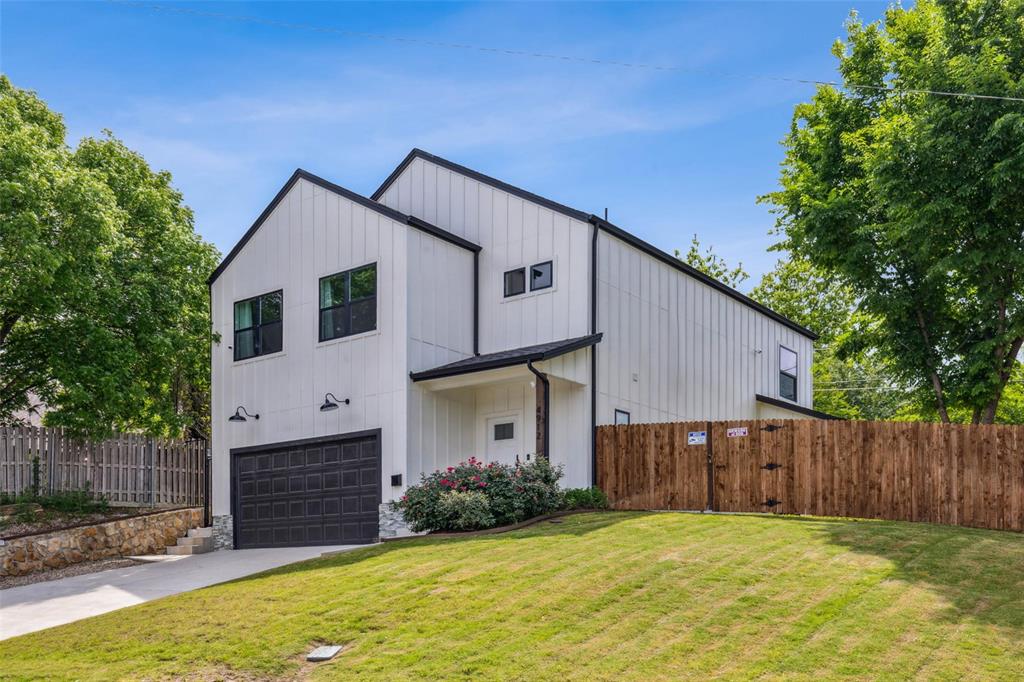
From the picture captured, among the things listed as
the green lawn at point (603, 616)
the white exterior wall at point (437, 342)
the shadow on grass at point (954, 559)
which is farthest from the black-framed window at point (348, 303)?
the shadow on grass at point (954, 559)

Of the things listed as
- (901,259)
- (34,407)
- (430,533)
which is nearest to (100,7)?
(430,533)

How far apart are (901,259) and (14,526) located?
19.9 meters

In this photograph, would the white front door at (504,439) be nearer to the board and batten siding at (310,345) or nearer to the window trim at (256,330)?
the board and batten siding at (310,345)

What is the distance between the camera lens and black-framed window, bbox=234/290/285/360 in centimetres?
2180

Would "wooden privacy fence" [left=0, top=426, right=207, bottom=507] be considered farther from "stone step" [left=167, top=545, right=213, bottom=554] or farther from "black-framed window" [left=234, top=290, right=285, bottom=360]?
"black-framed window" [left=234, top=290, right=285, bottom=360]

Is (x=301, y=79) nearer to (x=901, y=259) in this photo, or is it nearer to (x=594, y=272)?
(x=594, y=272)

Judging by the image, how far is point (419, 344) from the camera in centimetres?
1939

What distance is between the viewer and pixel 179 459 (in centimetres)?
2397

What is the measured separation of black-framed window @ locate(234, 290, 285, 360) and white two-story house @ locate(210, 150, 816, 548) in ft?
0.14

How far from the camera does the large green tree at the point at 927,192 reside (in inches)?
782

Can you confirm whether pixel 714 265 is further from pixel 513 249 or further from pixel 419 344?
pixel 419 344

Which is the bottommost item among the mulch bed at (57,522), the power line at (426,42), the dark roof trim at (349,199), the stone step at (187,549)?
Answer: the stone step at (187,549)

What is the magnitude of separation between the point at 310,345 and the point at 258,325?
199 centimetres

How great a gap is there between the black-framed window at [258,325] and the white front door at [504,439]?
17.0ft
